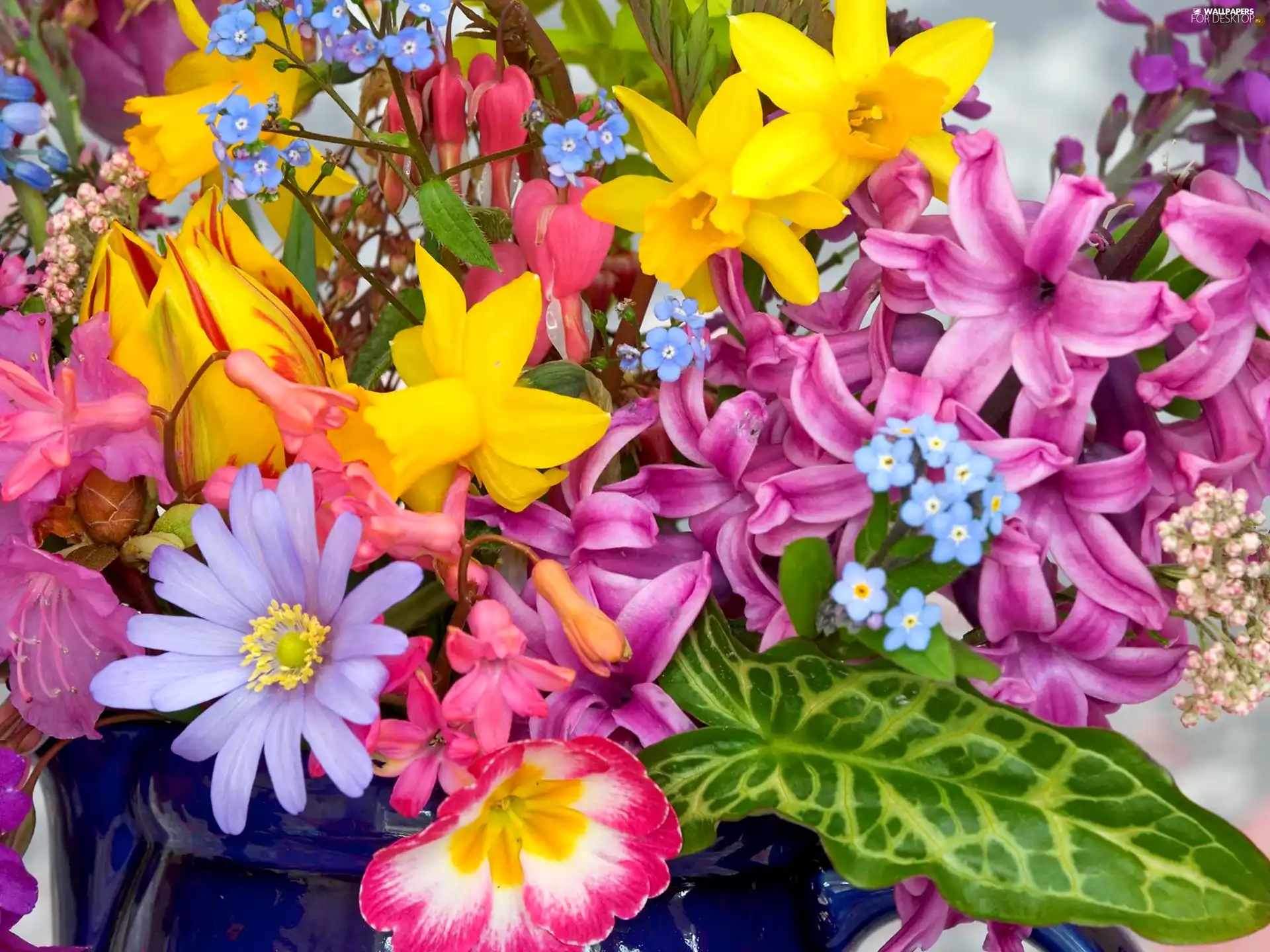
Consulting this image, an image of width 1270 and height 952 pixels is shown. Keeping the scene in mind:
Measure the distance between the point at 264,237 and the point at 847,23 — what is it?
58 cm

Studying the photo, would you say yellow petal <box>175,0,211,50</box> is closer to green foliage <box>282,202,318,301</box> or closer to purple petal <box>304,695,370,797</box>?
green foliage <box>282,202,318,301</box>

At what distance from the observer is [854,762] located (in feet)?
1.02

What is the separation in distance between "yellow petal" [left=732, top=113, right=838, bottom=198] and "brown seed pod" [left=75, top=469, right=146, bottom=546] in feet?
0.51

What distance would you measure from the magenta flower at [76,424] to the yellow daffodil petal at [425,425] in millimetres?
52

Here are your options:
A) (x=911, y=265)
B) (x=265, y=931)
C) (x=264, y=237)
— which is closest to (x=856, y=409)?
(x=911, y=265)

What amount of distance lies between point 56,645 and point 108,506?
0.04 meters

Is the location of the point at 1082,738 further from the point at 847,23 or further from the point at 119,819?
the point at 119,819

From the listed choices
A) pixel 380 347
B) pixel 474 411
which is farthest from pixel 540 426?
pixel 380 347

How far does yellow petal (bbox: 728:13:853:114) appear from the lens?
33cm

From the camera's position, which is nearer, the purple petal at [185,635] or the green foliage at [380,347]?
the purple petal at [185,635]

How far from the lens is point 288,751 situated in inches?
11.1

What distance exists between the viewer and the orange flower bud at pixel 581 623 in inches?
11.5

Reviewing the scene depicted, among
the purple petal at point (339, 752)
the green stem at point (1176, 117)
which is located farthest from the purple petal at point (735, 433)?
the green stem at point (1176, 117)

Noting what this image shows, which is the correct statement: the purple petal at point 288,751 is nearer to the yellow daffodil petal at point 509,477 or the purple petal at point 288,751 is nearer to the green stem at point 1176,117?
the yellow daffodil petal at point 509,477
